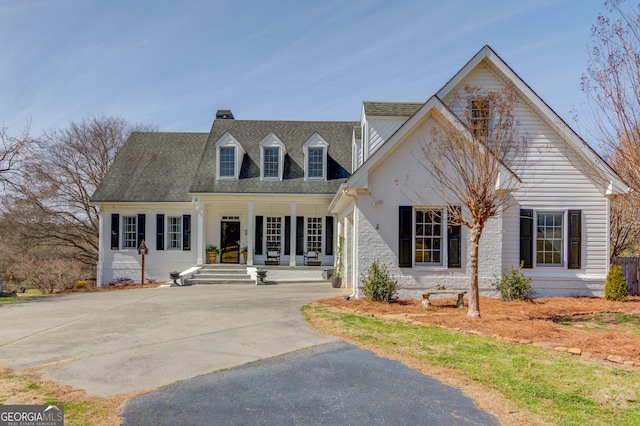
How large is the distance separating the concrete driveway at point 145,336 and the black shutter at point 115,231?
7060mm

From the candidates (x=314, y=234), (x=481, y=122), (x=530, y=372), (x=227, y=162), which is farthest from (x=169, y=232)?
(x=530, y=372)

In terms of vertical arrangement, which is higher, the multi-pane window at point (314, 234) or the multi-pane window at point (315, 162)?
the multi-pane window at point (315, 162)

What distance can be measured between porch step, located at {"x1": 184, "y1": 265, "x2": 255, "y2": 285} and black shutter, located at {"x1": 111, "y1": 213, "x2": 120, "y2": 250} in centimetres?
472

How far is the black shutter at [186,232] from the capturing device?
21484mm

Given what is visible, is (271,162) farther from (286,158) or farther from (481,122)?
(481,122)

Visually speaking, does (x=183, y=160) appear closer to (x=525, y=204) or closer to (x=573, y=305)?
(x=525, y=204)

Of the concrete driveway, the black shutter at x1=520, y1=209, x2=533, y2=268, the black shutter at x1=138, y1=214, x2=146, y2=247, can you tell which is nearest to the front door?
the black shutter at x1=138, y1=214, x2=146, y2=247

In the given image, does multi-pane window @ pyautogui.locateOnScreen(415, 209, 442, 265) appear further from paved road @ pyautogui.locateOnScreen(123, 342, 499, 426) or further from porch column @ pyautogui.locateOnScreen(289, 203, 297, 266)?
porch column @ pyautogui.locateOnScreen(289, 203, 297, 266)

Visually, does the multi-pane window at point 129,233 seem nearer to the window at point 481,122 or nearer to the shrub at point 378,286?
the shrub at point 378,286

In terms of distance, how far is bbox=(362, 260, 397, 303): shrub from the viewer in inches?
503

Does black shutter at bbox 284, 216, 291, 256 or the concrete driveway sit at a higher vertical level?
black shutter at bbox 284, 216, 291, 256

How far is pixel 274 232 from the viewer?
2192cm

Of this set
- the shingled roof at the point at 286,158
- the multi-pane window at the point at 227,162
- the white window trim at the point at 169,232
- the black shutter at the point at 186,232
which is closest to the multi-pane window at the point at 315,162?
the shingled roof at the point at 286,158

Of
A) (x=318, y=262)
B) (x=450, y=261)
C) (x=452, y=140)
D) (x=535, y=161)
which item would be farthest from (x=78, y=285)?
(x=535, y=161)
